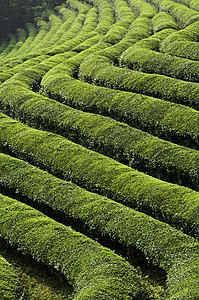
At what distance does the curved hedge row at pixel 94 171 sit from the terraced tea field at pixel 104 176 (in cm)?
A: 7

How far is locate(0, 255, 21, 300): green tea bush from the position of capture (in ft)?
46.6

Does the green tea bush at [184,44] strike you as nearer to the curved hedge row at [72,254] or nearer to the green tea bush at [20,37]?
the curved hedge row at [72,254]

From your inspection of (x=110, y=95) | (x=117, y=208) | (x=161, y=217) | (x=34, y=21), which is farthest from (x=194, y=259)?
(x=34, y=21)

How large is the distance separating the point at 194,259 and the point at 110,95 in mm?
16390

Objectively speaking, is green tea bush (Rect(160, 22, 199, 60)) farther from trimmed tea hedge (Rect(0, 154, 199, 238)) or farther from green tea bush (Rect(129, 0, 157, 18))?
trimmed tea hedge (Rect(0, 154, 199, 238))

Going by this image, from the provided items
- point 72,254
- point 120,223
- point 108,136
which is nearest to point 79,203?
point 120,223

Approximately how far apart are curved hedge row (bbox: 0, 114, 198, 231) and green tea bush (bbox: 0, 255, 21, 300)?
672 centimetres

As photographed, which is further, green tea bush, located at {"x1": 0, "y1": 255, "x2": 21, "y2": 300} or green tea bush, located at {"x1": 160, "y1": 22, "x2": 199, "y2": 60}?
green tea bush, located at {"x1": 160, "y1": 22, "x2": 199, "y2": 60}

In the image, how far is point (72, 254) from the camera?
1576cm

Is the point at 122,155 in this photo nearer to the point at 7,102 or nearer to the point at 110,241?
the point at 110,241

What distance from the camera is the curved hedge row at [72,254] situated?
1406 centimetres

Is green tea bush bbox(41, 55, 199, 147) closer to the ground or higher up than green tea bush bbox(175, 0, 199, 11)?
closer to the ground

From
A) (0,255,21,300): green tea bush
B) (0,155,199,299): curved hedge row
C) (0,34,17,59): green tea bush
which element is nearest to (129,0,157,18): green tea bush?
(0,34,17,59): green tea bush

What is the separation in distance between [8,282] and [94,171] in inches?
324
